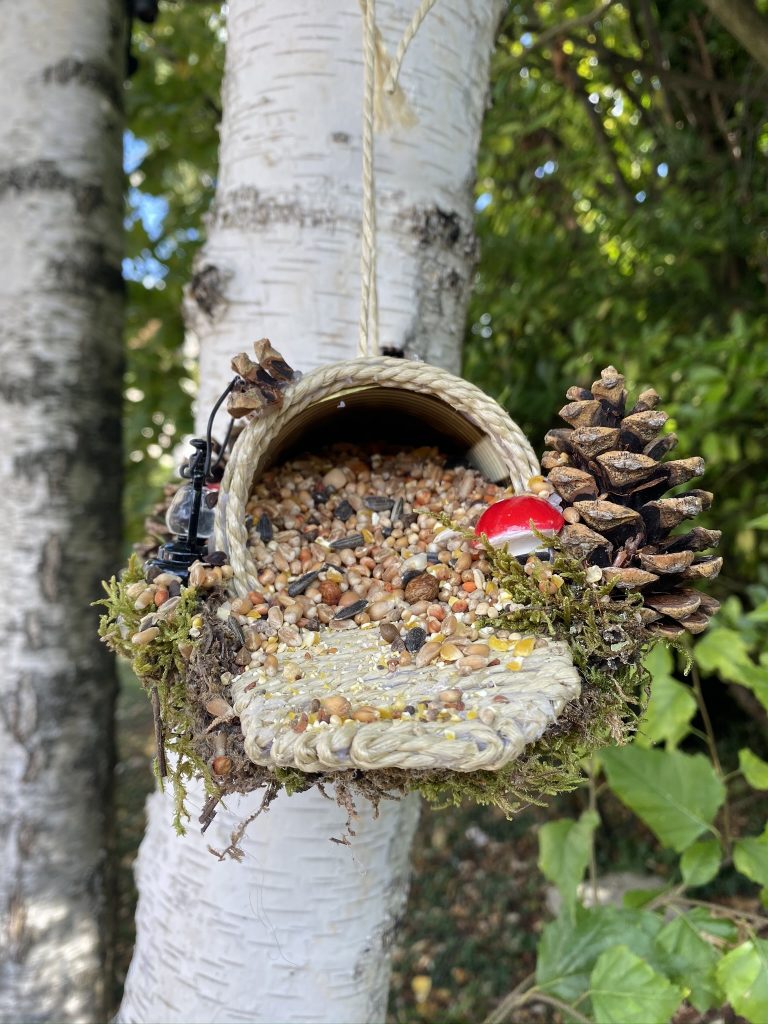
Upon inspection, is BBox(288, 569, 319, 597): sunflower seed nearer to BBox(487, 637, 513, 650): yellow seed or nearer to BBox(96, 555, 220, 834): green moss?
BBox(96, 555, 220, 834): green moss

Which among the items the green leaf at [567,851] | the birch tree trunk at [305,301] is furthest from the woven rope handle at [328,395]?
the green leaf at [567,851]

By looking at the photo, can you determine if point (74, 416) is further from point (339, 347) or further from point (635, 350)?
point (635, 350)

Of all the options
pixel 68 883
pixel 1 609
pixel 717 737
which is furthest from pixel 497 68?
pixel 717 737

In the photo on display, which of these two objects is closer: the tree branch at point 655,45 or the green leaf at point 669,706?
the green leaf at point 669,706

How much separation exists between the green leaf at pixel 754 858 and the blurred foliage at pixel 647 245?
674 millimetres

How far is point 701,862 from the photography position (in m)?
1.13

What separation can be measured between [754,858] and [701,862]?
0.10 metres

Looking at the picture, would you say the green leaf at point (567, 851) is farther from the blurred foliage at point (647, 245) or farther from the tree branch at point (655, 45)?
the tree branch at point (655, 45)

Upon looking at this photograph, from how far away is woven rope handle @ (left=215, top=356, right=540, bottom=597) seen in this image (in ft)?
2.33

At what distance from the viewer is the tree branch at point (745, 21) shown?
1146 millimetres

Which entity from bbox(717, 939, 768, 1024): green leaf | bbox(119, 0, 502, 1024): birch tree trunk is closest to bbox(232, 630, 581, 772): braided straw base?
bbox(119, 0, 502, 1024): birch tree trunk

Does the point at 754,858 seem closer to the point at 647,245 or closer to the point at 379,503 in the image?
the point at 379,503

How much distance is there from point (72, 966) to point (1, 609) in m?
0.72

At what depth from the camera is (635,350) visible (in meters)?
1.56
